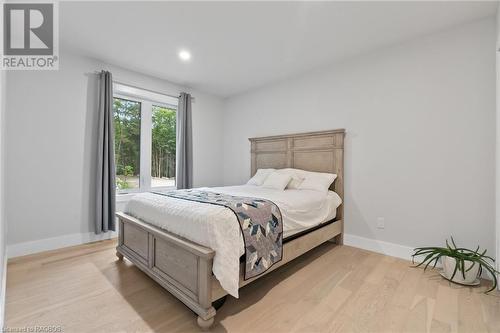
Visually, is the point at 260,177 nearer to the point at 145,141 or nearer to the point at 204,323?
the point at 145,141

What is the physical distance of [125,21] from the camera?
2.32 m

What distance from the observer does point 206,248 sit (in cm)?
158

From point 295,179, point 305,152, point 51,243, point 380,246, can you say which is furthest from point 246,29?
point 51,243

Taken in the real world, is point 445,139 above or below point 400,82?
below

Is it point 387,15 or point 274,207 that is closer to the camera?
point 274,207

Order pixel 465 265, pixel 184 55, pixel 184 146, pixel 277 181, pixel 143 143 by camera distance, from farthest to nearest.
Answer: pixel 184 146 < pixel 143 143 < pixel 277 181 < pixel 184 55 < pixel 465 265

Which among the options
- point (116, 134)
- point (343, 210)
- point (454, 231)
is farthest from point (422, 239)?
point (116, 134)

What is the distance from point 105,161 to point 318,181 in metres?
2.86

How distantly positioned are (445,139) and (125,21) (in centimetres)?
350

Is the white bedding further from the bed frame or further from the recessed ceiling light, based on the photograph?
the recessed ceiling light

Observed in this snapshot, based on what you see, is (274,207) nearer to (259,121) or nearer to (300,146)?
(300,146)

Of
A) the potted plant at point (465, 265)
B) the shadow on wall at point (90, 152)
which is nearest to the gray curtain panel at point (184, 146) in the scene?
the shadow on wall at point (90, 152)

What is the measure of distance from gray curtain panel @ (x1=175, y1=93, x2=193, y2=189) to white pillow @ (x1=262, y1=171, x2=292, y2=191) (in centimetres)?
154

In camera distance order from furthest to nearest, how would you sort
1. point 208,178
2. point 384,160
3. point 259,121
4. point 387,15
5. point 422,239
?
point 208,178 < point 259,121 < point 384,160 < point 422,239 < point 387,15
